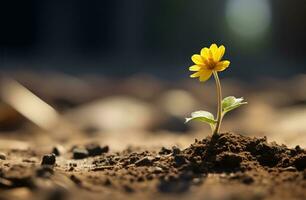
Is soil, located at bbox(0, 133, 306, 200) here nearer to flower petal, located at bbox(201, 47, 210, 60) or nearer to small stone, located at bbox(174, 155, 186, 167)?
small stone, located at bbox(174, 155, 186, 167)

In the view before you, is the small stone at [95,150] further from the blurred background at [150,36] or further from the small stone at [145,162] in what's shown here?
the blurred background at [150,36]

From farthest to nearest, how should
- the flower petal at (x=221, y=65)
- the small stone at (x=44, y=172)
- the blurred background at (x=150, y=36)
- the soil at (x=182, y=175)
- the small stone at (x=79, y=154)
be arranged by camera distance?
the blurred background at (x=150, y=36) < the small stone at (x=79, y=154) < the flower petal at (x=221, y=65) < the small stone at (x=44, y=172) < the soil at (x=182, y=175)

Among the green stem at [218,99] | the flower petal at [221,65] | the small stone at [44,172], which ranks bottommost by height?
the small stone at [44,172]

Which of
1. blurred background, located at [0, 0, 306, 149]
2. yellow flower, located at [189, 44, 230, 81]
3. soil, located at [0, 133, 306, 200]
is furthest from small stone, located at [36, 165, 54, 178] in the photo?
blurred background, located at [0, 0, 306, 149]

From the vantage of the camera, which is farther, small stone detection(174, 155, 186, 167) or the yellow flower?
the yellow flower

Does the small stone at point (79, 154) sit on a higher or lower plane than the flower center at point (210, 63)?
lower

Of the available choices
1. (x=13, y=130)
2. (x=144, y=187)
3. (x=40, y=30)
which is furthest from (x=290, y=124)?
(x=40, y=30)

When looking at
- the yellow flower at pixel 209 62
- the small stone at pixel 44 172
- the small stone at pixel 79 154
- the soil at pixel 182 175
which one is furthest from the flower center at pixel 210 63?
the small stone at pixel 79 154

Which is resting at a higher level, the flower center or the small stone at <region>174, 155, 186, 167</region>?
the flower center

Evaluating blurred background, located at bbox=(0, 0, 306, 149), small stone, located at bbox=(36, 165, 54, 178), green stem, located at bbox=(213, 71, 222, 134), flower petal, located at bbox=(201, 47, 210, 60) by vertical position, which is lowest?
small stone, located at bbox=(36, 165, 54, 178)
